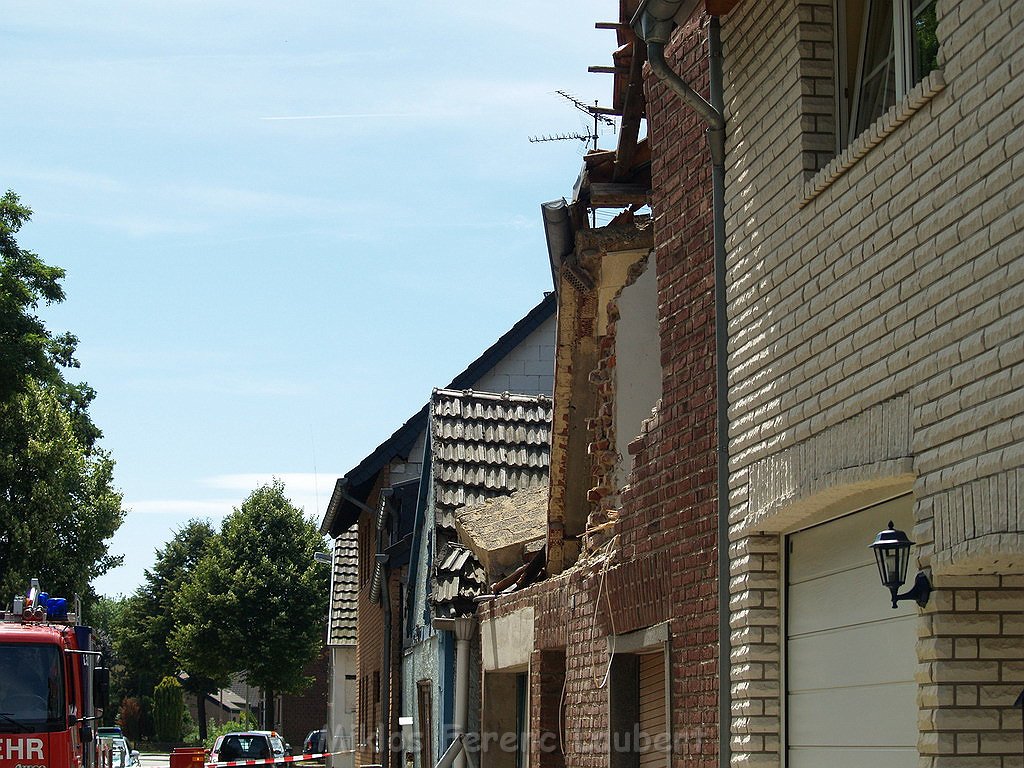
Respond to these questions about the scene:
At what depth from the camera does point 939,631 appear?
5777mm

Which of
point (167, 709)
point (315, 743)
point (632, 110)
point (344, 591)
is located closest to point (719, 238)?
point (632, 110)

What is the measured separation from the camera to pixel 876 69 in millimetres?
7117

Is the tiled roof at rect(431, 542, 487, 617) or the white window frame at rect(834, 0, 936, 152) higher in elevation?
the white window frame at rect(834, 0, 936, 152)

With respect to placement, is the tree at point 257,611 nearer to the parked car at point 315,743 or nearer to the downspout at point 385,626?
the parked car at point 315,743

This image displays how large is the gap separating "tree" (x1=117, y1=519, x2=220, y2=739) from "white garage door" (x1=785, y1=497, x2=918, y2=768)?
7032cm

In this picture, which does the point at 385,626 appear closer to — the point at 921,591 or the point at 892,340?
the point at 892,340

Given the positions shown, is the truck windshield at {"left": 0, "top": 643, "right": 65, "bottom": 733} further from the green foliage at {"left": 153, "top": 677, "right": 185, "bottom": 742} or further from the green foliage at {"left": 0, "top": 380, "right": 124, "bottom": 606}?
the green foliage at {"left": 153, "top": 677, "right": 185, "bottom": 742}

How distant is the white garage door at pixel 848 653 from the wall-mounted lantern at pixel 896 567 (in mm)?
340

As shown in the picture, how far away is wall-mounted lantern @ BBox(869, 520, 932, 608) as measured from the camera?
230 inches

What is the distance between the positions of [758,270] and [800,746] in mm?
2484

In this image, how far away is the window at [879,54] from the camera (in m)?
6.55

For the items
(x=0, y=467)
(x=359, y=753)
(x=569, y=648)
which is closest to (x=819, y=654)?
(x=569, y=648)

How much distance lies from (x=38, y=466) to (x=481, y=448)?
21.9 m

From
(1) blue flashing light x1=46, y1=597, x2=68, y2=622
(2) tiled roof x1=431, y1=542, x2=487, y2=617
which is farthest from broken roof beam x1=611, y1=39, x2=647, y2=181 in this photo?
(1) blue flashing light x1=46, y1=597, x2=68, y2=622
